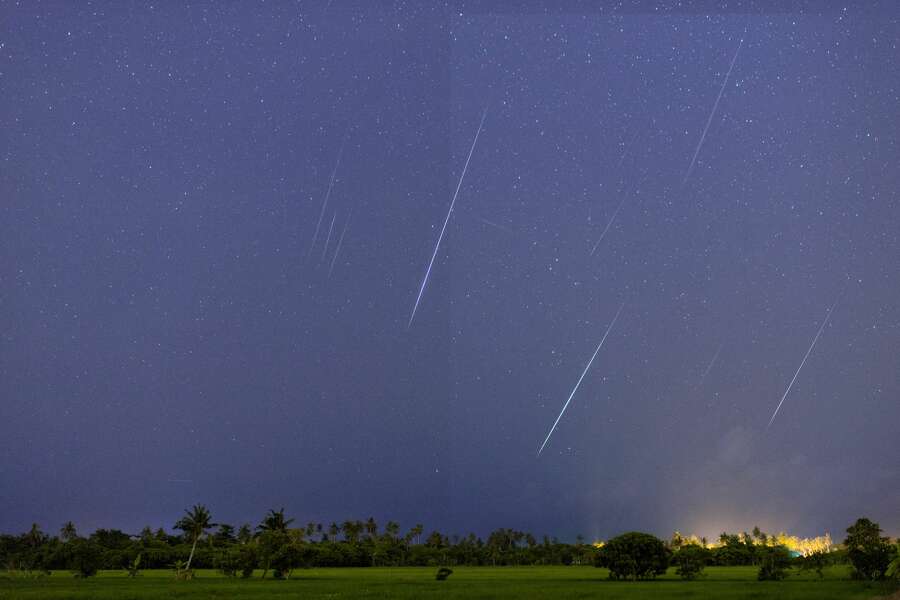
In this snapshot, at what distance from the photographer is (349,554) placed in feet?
431

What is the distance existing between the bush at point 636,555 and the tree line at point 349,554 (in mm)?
93

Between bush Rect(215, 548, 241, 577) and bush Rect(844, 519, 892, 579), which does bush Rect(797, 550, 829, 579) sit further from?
bush Rect(215, 548, 241, 577)

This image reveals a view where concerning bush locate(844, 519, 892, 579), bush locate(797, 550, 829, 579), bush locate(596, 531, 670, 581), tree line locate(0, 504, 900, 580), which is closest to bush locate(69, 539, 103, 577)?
tree line locate(0, 504, 900, 580)

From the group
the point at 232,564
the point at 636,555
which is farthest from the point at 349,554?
the point at 636,555

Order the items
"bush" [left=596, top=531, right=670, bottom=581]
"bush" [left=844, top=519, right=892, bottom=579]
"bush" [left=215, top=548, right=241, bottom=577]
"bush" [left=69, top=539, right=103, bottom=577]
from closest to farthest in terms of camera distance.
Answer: "bush" [left=844, top=519, right=892, bottom=579] < "bush" [left=596, top=531, right=670, bottom=581] < "bush" [left=215, top=548, right=241, bottom=577] < "bush" [left=69, top=539, right=103, bottom=577]

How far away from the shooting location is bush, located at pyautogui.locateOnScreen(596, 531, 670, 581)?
67812 mm

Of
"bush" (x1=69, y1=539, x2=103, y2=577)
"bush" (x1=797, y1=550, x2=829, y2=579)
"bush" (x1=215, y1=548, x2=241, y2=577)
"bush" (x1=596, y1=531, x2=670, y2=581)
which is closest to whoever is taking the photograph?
"bush" (x1=596, y1=531, x2=670, y2=581)

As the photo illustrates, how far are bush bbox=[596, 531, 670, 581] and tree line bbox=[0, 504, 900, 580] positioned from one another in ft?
0.31

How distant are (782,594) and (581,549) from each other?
112744mm

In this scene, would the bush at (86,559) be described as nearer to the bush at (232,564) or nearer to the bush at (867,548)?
the bush at (232,564)

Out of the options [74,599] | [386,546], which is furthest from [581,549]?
[74,599]

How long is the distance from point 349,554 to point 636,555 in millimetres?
75721

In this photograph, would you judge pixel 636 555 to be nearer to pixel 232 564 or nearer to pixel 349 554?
pixel 232 564

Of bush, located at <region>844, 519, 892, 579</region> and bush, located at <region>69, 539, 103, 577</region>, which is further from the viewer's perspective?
bush, located at <region>69, 539, 103, 577</region>
